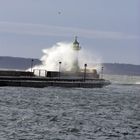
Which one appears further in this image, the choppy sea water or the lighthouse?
the lighthouse

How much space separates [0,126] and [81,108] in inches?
1073

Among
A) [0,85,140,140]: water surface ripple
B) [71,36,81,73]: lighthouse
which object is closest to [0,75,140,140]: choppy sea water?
[0,85,140,140]: water surface ripple

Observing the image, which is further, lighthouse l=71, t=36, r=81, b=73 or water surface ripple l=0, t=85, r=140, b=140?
lighthouse l=71, t=36, r=81, b=73

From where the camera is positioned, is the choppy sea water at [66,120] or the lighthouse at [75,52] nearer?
the choppy sea water at [66,120]

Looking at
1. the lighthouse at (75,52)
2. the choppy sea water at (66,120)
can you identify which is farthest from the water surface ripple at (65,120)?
the lighthouse at (75,52)

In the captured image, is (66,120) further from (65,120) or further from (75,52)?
(75,52)

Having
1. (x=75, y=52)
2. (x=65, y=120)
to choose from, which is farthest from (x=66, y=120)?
(x=75, y=52)

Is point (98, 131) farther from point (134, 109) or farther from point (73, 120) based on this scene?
point (134, 109)

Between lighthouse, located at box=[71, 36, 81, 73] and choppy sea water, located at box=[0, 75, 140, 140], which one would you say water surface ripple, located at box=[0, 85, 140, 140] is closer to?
choppy sea water, located at box=[0, 75, 140, 140]

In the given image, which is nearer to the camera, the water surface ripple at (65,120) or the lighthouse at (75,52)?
the water surface ripple at (65,120)

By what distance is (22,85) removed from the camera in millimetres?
Answer: 140250

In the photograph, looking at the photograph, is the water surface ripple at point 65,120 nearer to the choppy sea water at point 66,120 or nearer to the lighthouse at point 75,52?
the choppy sea water at point 66,120

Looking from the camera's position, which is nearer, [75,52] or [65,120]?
[65,120]

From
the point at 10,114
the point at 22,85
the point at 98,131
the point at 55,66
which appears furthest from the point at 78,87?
the point at 98,131
